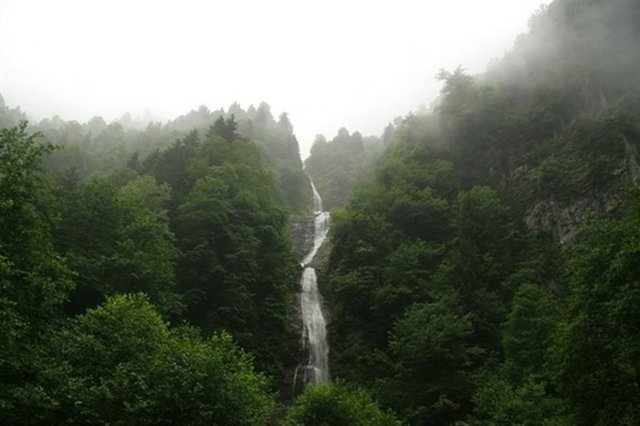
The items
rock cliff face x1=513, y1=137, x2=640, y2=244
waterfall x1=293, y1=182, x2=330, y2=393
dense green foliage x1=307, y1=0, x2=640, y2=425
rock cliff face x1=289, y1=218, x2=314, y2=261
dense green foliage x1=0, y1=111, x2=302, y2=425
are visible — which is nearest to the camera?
dense green foliage x1=0, y1=111, x2=302, y2=425

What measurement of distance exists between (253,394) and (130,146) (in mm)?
71099

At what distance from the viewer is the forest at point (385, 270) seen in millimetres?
19203

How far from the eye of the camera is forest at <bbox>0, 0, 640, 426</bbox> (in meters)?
19.2

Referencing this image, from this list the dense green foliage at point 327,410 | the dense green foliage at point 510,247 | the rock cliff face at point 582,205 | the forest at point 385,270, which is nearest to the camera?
the forest at point 385,270

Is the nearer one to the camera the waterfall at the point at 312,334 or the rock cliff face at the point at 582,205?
the waterfall at the point at 312,334

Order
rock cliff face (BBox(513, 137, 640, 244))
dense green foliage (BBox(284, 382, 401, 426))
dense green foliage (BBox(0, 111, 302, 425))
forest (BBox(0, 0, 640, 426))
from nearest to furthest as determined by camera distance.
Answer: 1. dense green foliage (BBox(0, 111, 302, 425))
2. forest (BBox(0, 0, 640, 426))
3. dense green foliage (BBox(284, 382, 401, 426))
4. rock cliff face (BBox(513, 137, 640, 244))

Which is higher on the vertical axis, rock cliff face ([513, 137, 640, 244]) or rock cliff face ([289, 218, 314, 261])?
rock cliff face ([289, 218, 314, 261])

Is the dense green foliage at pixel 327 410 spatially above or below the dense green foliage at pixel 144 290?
below

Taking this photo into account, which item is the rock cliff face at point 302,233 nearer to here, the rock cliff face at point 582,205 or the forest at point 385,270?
the forest at point 385,270

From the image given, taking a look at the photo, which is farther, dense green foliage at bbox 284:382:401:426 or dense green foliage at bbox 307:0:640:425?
dense green foliage at bbox 284:382:401:426

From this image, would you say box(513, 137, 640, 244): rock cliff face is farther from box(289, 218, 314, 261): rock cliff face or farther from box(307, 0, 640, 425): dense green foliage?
box(289, 218, 314, 261): rock cliff face

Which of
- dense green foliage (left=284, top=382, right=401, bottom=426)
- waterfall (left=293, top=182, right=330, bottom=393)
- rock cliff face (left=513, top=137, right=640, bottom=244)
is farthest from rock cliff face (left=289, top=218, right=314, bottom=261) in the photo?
dense green foliage (left=284, top=382, right=401, bottom=426)

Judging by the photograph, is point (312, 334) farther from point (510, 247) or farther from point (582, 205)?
point (582, 205)

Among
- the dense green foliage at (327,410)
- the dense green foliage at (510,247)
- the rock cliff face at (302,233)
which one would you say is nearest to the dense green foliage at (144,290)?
the dense green foliage at (327,410)
